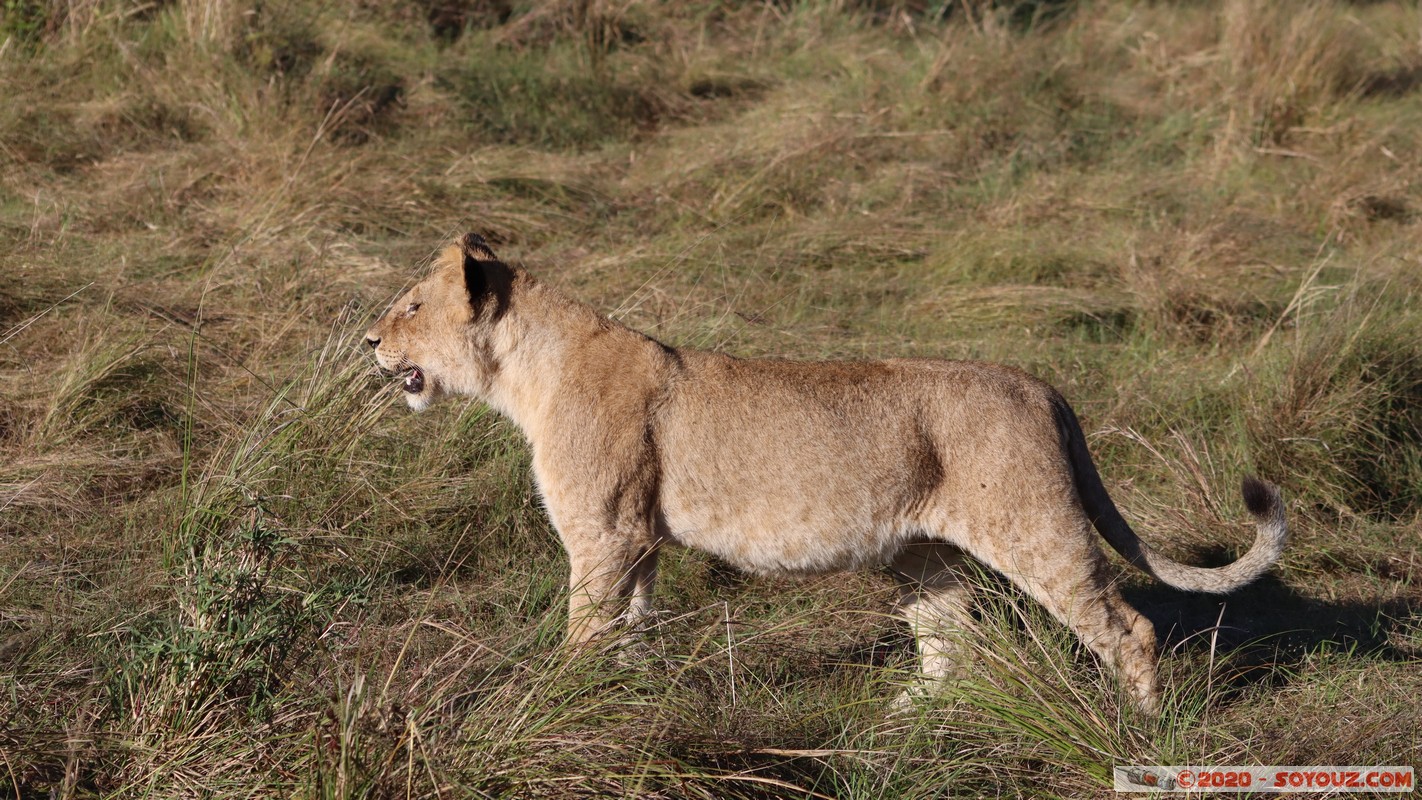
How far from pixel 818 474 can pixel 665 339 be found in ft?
7.37

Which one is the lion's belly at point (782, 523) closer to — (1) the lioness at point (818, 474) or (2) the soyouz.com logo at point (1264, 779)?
(1) the lioness at point (818, 474)

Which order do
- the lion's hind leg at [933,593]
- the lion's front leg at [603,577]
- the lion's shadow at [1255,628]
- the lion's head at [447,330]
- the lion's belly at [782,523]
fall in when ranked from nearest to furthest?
the lion's front leg at [603,577] → the lion's belly at [782,523] → the lion's hind leg at [933,593] → the lion's head at [447,330] → the lion's shadow at [1255,628]

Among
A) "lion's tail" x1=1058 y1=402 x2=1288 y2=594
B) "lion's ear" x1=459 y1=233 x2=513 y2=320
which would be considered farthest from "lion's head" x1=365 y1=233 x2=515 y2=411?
"lion's tail" x1=1058 y1=402 x2=1288 y2=594

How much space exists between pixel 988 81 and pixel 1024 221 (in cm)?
223

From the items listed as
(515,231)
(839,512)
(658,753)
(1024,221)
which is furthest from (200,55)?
(658,753)

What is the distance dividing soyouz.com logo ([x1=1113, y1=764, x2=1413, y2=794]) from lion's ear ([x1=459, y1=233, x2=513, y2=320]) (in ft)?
9.15

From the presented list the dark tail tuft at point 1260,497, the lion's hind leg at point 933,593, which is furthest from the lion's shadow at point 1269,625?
the lion's hind leg at point 933,593

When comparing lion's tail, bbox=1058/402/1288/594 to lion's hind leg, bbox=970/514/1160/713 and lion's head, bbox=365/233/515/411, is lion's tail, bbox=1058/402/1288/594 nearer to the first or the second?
lion's hind leg, bbox=970/514/1160/713

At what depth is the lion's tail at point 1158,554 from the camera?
4.88m

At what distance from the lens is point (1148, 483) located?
6629mm

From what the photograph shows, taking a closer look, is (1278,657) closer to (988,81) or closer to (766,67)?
(988,81)

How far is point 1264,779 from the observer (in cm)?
402

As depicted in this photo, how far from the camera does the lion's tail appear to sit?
16.0 ft

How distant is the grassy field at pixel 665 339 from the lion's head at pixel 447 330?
525 mm
